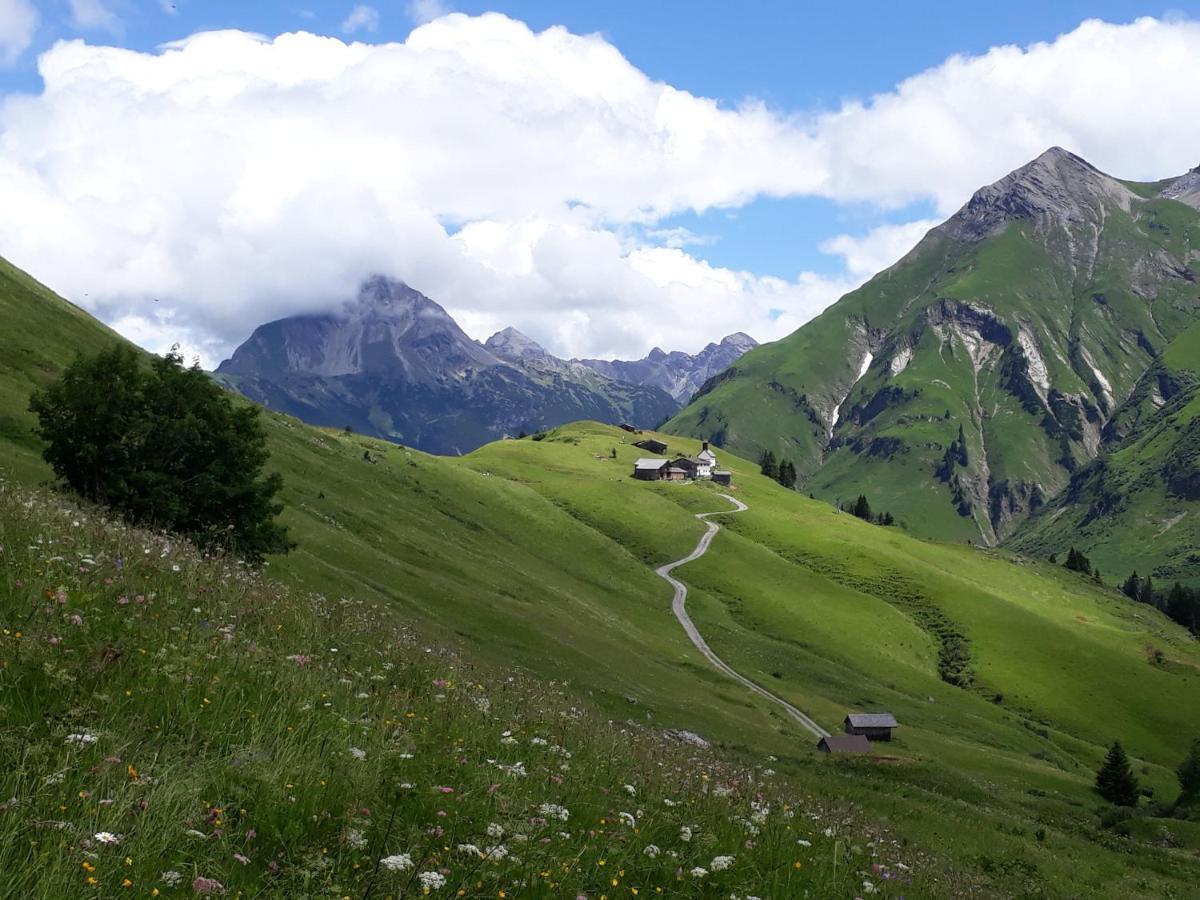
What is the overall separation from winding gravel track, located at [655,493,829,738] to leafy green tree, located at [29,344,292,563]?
164ft

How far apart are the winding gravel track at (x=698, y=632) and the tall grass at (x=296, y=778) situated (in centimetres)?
6218

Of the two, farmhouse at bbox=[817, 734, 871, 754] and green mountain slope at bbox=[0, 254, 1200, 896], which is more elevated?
green mountain slope at bbox=[0, 254, 1200, 896]

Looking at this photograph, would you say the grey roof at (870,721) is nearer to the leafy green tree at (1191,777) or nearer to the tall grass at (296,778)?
the leafy green tree at (1191,777)

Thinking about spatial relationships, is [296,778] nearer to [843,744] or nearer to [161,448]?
[161,448]

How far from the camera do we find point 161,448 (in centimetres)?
3728

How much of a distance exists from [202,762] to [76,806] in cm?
143

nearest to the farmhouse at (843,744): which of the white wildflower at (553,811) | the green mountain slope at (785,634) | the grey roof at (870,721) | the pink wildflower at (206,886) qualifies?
the green mountain slope at (785,634)

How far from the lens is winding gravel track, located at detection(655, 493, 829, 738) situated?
74.4 meters

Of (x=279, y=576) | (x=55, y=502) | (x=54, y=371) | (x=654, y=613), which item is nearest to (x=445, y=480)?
(x=654, y=613)

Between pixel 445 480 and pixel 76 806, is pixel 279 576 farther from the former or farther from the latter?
pixel 445 480

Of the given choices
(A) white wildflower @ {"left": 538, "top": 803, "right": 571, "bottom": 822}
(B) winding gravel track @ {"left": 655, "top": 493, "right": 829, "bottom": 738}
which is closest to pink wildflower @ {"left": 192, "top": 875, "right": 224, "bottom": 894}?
(A) white wildflower @ {"left": 538, "top": 803, "right": 571, "bottom": 822}

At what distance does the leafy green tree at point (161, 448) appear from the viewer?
35.6 metres

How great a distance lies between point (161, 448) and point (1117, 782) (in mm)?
76565

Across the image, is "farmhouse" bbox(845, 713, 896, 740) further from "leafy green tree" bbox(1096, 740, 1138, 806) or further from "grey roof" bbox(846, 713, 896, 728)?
"leafy green tree" bbox(1096, 740, 1138, 806)
